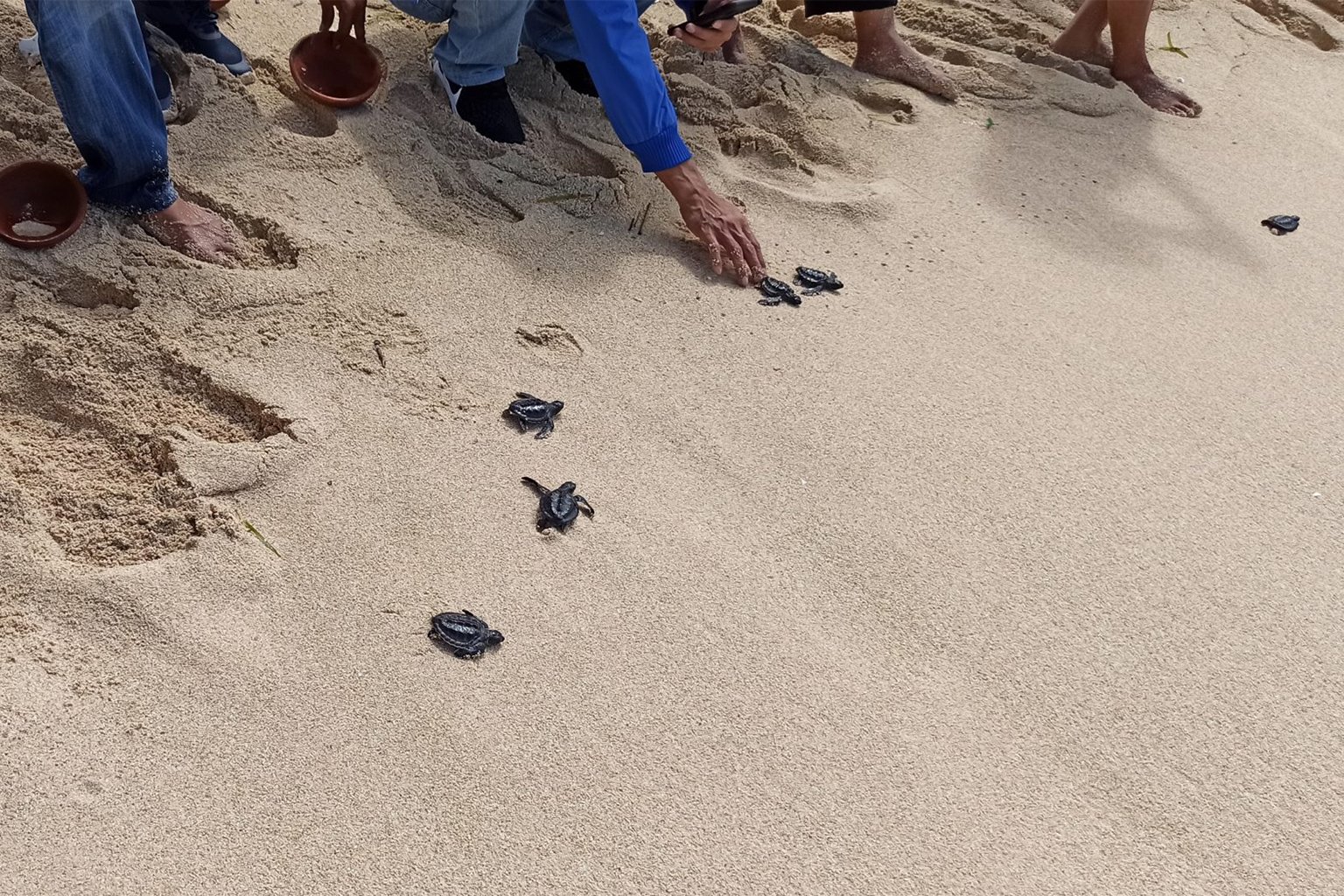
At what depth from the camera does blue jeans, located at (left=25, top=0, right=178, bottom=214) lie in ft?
6.01

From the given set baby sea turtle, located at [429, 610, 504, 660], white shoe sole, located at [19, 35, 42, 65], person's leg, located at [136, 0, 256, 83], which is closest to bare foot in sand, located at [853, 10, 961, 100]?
person's leg, located at [136, 0, 256, 83]

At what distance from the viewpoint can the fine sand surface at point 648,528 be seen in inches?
52.5

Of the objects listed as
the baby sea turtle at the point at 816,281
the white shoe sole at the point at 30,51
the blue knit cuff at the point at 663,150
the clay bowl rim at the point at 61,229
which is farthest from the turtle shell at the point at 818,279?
the white shoe sole at the point at 30,51

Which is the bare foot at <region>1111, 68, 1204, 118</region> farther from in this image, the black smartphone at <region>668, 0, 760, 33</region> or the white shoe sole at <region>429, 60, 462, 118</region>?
the white shoe sole at <region>429, 60, 462, 118</region>

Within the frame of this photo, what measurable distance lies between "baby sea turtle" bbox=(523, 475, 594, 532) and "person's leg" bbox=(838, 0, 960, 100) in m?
1.83

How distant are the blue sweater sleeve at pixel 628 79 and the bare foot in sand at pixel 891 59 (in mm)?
1047

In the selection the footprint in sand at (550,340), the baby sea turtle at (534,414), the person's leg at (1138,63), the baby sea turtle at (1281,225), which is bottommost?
the baby sea turtle at (534,414)

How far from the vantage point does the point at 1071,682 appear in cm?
156

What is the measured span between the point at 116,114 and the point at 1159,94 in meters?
2.67

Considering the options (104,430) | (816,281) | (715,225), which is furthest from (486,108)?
(104,430)

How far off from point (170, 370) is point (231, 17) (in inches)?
48.9

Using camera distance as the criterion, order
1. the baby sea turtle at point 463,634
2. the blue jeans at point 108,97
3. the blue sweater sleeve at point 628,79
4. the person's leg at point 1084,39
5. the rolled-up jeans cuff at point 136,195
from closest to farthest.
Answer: the baby sea turtle at point 463,634, the blue jeans at point 108,97, the rolled-up jeans cuff at point 136,195, the blue sweater sleeve at point 628,79, the person's leg at point 1084,39

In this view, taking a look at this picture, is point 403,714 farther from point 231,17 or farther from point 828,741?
point 231,17

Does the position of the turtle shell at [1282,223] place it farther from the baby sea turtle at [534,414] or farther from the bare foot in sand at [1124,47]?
the baby sea turtle at [534,414]
